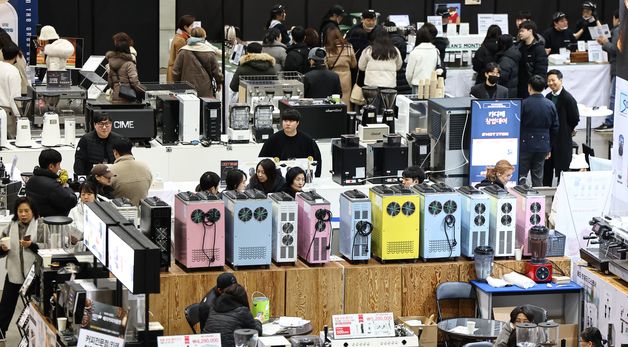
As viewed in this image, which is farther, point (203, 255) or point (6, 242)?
point (6, 242)

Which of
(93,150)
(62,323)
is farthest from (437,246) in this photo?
(93,150)

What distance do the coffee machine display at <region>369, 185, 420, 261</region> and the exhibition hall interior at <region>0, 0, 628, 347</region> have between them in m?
0.01

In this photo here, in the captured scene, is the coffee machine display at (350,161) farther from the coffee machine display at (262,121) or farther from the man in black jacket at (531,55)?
the man in black jacket at (531,55)

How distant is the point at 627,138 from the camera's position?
1130cm

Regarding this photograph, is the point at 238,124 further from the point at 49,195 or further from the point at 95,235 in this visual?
the point at 95,235

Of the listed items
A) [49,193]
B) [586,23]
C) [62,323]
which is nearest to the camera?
[62,323]

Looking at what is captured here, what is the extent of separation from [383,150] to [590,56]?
23.6ft

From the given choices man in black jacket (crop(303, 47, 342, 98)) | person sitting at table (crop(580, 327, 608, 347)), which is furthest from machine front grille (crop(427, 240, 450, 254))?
man in black jacket (crop(303, 47, 342, 98))

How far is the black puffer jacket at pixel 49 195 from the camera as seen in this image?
11930 mm

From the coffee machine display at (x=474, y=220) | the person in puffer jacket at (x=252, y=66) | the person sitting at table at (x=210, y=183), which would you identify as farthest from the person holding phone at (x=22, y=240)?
the person in puffer jacket at (x=252, y=66)

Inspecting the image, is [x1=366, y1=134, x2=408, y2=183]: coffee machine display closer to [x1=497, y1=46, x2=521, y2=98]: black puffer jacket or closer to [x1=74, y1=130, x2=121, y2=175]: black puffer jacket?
[x1=74, y1=130, x2=121, y2=175]: black puffer jacket

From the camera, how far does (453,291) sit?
11000 mm

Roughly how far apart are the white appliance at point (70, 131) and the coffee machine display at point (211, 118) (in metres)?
1.22

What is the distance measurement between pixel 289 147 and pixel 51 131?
2.31 m
